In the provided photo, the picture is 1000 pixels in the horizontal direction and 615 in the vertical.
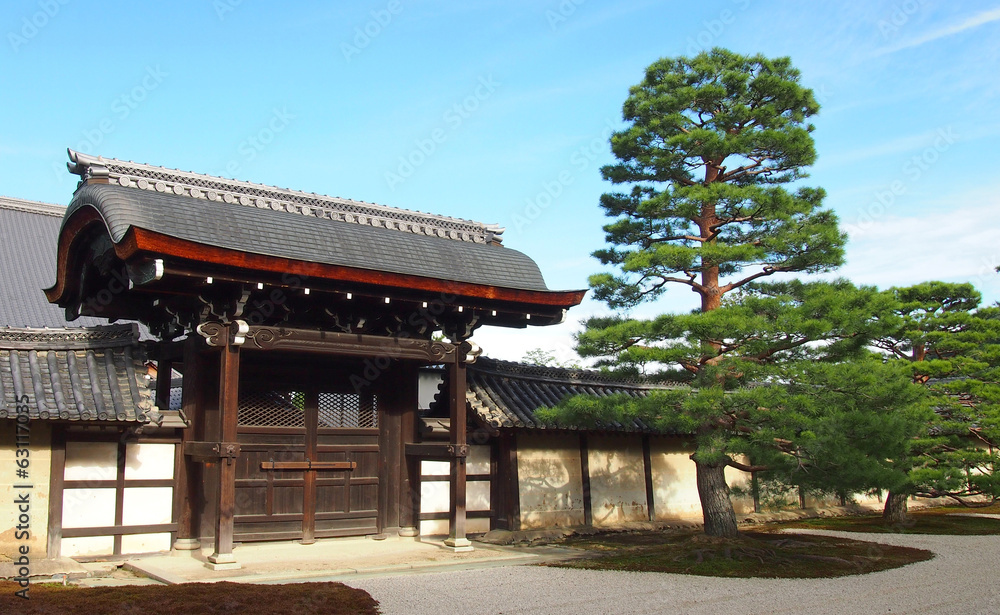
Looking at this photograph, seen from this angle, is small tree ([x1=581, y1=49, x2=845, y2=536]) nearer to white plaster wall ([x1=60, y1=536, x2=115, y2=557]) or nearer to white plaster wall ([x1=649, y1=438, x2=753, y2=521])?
white plaster wall ([x1=649, y1=438, x2=753, y2=521])

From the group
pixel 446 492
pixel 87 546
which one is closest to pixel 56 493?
pixel 87 546

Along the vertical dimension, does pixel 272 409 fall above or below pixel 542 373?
below

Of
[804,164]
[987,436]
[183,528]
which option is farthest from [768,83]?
[183,528]

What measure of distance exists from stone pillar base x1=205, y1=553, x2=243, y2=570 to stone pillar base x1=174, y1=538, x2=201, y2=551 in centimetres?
144

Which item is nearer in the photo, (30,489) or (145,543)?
(30,489)

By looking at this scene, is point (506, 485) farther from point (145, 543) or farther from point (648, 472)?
point (145, 543)

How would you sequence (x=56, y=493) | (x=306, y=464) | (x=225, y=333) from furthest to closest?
(x=306, y=464)
(x=225, y=333)
(x=56, y=493)

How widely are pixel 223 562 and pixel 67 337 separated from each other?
409 centimetres

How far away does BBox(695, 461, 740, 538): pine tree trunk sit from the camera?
11.8 meters

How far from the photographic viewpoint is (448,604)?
8.05 meters

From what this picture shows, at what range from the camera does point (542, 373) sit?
51.0ft

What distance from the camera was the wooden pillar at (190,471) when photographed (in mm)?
11086

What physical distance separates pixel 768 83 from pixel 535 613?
8398 mm

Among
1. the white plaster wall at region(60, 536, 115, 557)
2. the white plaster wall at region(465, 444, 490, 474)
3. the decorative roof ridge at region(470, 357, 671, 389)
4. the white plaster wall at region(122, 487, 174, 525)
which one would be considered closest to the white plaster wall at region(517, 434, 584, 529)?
the white plaster wall at region(465, 444, 490, 474)
